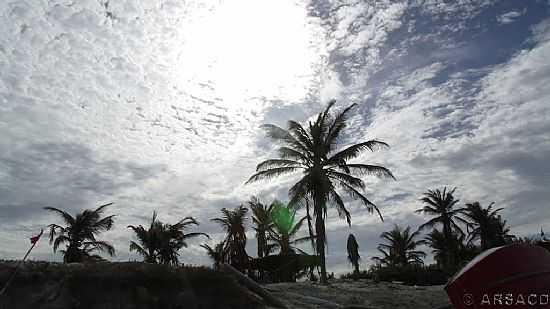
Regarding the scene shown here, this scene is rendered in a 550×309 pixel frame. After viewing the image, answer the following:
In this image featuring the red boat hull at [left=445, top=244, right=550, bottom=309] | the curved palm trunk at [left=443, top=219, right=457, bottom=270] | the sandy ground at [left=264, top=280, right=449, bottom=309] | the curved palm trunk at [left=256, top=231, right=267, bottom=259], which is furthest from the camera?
the curved palm trunk at [left=443, top=219, right=457, bottom=270]

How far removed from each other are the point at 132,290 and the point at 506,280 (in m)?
10.9

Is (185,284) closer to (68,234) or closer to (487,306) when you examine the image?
(487,306)

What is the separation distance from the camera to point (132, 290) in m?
12.8

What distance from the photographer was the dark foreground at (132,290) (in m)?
11.8

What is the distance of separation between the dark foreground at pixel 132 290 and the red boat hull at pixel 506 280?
843 centimetres

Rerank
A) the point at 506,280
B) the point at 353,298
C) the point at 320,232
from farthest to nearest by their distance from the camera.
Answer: the point at 320,232, the point at 353,298, the point at 506,280

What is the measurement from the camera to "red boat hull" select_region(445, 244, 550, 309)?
5457 millimetres

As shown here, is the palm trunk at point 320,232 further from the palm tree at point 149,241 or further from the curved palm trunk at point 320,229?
the palm tree at point 149,241

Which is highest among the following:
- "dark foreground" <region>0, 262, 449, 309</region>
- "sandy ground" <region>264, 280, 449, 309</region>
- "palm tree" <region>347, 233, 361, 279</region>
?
"palm tree" <region>347, 233, 361, 279</region>

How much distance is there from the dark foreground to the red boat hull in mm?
8432

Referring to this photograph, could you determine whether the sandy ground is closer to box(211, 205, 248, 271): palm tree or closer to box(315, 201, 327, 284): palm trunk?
box(315, 201, 327, 284): palm trunk

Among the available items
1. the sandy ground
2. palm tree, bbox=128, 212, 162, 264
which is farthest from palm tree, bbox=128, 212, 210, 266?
the sandy ground

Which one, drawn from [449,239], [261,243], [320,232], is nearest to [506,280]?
[320,232]

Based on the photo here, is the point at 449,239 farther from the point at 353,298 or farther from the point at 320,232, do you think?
the point at 353,298
